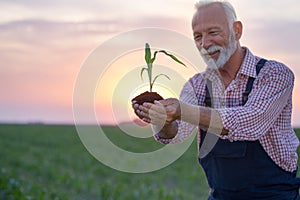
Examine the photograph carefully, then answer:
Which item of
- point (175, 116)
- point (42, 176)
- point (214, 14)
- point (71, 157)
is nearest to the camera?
point (175, 116)

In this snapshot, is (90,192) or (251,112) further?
(90,192)

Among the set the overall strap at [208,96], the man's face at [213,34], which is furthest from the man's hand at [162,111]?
the overall strap at [208,96]

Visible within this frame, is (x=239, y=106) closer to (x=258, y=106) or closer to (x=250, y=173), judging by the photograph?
(x=258, y=106)

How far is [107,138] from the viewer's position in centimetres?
294

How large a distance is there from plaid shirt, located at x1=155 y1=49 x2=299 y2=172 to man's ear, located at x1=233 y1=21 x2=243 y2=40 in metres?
0.10

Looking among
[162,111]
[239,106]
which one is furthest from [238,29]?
[162,111]

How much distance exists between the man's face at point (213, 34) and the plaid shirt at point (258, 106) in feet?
0.40

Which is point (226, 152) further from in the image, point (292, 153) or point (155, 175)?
point (155, 175)

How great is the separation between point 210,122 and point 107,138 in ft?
1.50

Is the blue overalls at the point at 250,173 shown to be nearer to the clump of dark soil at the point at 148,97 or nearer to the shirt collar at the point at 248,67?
the shirt collar at the point at 248,67

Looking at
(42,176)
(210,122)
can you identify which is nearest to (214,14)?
(210,122)

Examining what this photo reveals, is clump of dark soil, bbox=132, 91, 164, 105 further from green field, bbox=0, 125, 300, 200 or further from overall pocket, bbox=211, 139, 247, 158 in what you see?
green field, bbox=0, 125, 300, 200

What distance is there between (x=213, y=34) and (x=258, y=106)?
47 centimetres

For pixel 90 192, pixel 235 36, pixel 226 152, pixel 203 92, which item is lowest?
pixel 90 192
